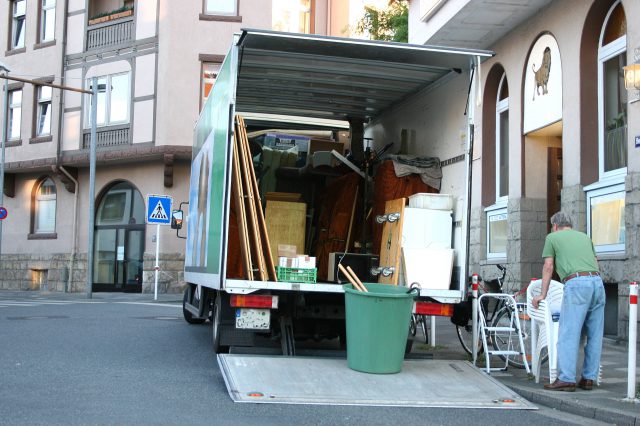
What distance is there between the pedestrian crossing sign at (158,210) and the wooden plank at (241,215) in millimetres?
13020

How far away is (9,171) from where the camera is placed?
29.4 meters

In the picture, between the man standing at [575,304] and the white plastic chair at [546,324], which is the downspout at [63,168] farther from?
the man standing at [575,304]

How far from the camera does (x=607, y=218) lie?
11.0 m

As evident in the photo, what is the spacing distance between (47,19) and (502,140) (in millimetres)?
20650

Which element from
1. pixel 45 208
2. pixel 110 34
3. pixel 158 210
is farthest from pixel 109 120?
pixel 158 210

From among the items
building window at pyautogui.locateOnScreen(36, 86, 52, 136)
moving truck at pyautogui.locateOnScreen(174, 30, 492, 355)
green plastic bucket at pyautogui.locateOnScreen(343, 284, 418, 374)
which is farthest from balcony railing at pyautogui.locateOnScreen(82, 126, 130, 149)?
green plastic bucket at pyautogui.locateOnScreen(343, 284, 418, 374)

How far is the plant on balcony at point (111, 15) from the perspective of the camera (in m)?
27.3

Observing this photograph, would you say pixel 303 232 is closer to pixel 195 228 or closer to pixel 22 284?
pixel 195 228

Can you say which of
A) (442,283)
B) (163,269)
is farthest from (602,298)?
(163,269)

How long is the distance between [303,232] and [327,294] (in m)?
2.17

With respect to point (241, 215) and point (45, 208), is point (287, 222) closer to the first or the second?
point (241, 215)

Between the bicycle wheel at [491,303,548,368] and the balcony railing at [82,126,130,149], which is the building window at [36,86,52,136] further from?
the bicycle wheel at [491,303,548,368]

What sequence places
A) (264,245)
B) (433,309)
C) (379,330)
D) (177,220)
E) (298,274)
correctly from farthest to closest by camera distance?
(177,220) → (264,245) → (298,274) → (433,309) → (379,330)

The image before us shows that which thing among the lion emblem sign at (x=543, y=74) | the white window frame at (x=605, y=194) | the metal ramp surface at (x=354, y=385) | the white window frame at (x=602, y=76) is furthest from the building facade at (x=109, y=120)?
the metal ramp surface at (x=354, y=385)
